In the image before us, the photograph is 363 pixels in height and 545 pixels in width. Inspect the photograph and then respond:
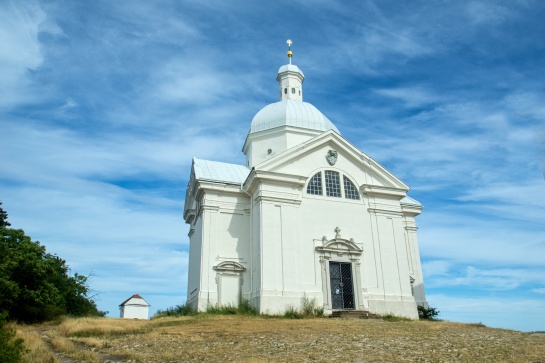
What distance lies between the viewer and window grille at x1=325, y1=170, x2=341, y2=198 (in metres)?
27.1

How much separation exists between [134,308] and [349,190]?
4222 centimetres

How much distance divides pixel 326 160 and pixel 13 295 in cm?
1812

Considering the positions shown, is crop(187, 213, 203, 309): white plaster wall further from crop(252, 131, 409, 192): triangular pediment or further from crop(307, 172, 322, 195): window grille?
crop(307, 172, 322, 195): window grille

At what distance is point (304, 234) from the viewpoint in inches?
1005

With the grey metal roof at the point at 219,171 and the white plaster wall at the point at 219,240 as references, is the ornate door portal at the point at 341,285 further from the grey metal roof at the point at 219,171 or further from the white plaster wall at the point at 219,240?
the grey metal roof at the point at 219,171

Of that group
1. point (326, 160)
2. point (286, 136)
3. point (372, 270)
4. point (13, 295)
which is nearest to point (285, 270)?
point (372, 270)

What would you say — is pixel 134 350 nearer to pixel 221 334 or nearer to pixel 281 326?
pixel 221 334

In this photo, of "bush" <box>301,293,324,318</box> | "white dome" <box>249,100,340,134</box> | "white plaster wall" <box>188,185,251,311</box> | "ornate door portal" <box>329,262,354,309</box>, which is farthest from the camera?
"white dome" <box>249,100,340,134</box>

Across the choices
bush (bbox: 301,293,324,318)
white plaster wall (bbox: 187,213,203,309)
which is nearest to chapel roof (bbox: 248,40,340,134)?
white plaster wall (bbox: 187,213,203,309)

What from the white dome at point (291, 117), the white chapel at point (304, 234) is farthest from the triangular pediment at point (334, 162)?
the white dome at point (291, 117)

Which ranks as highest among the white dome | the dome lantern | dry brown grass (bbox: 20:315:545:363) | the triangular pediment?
the dome lantern

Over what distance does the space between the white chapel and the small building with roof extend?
34141mm

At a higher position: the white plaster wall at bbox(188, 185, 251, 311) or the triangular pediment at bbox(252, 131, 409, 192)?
the triangular pediment at bbox(252, 131, 409, 192)

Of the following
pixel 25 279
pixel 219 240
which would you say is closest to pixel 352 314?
pixel 219 240
